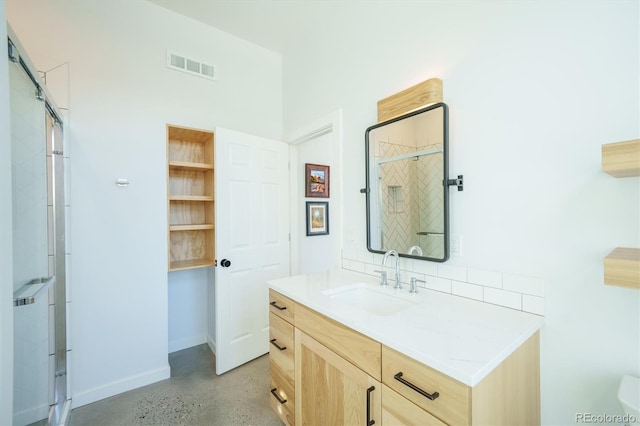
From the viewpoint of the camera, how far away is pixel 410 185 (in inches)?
64.1

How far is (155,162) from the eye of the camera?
7.48ft

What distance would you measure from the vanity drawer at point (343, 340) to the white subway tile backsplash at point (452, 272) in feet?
2.06

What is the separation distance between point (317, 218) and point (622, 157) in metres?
2.53

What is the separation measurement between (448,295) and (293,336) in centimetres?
86

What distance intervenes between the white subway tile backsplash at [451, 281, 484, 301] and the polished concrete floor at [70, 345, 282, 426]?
4.56 feet

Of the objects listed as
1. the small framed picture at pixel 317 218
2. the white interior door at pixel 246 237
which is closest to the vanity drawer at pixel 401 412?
the white interior door at pixel 246 237

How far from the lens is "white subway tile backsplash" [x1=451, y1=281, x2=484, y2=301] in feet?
4.39

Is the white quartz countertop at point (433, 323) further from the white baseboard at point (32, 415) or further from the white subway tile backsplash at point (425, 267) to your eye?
the white baseboard at point (32, 415)

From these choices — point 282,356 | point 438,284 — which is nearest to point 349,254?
point 438,284

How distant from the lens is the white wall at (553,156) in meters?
0.98

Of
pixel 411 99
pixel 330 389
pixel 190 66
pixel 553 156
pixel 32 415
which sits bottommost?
pixel 32 415

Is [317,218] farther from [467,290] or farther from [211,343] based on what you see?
[467,290]

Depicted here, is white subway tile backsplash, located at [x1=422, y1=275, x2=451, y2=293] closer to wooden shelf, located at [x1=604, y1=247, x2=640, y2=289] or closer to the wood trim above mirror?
wooden shelf, located at [x1=604, y1=247, x2=640, y2=289]

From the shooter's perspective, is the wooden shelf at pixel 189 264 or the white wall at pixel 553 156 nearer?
the white wall at pixel 553 156
